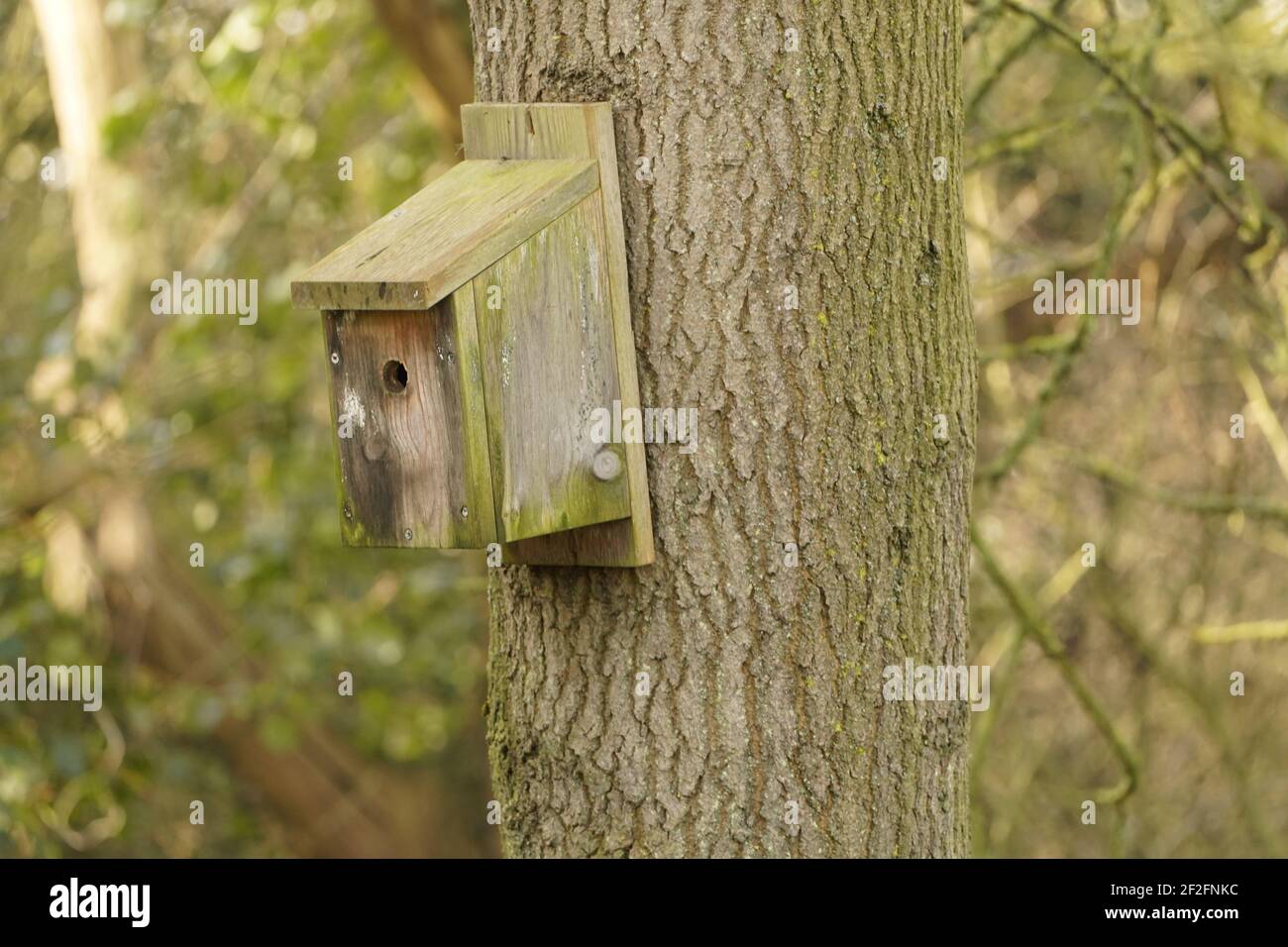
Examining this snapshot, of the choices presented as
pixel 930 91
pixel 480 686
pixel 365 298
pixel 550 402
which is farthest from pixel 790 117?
pixel 480 686

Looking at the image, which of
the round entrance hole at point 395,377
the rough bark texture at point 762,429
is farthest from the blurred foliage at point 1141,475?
the round entrance hole at point 395,377

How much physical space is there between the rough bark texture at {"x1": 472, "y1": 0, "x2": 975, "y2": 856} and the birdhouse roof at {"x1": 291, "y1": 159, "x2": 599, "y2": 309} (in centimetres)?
13

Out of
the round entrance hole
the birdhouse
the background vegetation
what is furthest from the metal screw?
the background vegetation

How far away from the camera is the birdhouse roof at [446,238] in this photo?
1.82 m

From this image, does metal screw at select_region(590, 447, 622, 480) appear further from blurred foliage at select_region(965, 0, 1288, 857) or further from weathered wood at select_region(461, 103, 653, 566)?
blurred foliage at select_region(965, 0, 1288, 857)

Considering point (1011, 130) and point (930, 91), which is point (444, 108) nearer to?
point (1011, 130)

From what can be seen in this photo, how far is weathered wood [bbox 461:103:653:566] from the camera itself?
1936 mm

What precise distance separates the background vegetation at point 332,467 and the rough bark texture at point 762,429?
1.92 metres

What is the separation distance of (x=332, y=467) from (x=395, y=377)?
127 inches

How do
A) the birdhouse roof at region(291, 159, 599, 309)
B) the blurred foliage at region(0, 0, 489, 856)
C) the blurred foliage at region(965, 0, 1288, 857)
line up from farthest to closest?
the blurred foliage at region(0, 0, 489, 856), the blurred foliage at region(965, 0, 1288, 857), the birdhouse roof at region(291, 159, 599, 309)

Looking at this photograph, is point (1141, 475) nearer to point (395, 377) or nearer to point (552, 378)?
point (552, 378)

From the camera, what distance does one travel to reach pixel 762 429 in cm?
195

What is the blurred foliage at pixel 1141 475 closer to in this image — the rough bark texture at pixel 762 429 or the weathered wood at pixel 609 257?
the rough bark texture at pixel 762 429

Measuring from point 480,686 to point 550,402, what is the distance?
169 inches
